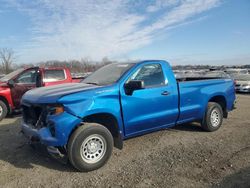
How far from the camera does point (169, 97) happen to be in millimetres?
5383

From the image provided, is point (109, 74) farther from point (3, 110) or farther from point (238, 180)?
point (3, 110)

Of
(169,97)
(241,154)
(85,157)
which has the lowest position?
(241,154)

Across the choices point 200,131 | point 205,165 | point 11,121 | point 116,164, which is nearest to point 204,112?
point 200,131

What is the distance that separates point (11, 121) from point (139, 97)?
17.5 feet

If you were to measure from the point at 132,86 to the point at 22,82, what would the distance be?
6009 millimetres

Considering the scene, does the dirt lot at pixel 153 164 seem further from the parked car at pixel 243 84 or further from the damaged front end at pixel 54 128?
the parked car at pixel 243 84

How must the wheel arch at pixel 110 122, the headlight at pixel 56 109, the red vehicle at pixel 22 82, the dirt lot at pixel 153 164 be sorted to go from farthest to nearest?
the red vehicle at pixel 22 82
the wheel arch at pixel 110 122
the headlight at pixel 56 109
the dirt lot at pixel 153 164

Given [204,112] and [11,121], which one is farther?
[11,121]

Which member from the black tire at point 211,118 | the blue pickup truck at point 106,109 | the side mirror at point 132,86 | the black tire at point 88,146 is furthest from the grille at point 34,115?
the black tire at point 211,118

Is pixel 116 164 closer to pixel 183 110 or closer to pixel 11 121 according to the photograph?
pixel 183 110

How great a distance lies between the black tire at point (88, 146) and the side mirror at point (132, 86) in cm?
81

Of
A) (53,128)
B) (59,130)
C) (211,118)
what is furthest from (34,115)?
(211,118)

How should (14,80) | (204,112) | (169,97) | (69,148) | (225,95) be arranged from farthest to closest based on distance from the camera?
(14,80) < (225,95) < (204,112) < (169,97) < (69,148)

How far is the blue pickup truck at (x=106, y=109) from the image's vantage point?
13.4ft
